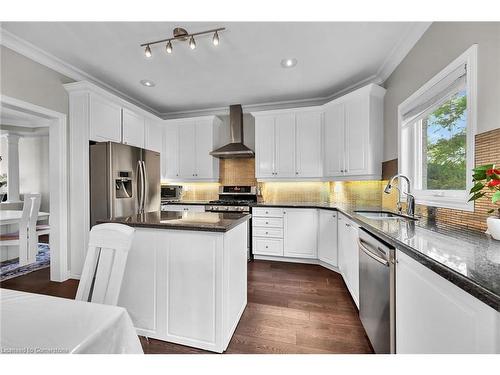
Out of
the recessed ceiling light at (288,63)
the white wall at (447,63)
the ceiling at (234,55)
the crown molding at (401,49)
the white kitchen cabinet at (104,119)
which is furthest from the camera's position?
the white kitchen cabinet at (104,119)

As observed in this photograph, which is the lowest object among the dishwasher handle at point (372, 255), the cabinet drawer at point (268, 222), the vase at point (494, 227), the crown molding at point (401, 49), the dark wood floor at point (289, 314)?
the dark wood floor at point (289, 314)

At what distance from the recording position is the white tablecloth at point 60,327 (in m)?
0.63

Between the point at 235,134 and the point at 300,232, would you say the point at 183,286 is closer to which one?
the point at 300,232

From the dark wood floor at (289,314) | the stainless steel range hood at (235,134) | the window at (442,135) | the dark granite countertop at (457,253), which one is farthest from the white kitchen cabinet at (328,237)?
the stainless steel range hood at (235,134)

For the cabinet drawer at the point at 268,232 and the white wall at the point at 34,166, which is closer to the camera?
the cabinet drawer at the point at 268,232

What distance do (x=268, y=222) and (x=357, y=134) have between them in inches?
72.7

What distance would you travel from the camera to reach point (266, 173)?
3748 mm

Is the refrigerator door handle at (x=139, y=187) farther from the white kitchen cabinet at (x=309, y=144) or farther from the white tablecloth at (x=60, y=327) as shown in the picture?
the white kitchen cabinet at (x=309, y=144)

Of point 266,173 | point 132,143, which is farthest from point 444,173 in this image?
point 132,143

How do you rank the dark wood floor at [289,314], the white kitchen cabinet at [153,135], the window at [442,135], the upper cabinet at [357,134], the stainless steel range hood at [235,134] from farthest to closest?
the stainless steel range hood at [235,134] → the white kitchen cabinet at [153,135] → the upper cabinet at [357,134] → the dark wood floor at [289,314] → the window at [442,135]

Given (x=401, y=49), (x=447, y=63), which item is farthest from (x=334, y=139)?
(x=447, y=63)

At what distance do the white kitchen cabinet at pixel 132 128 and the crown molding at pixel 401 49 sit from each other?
3.66 metres

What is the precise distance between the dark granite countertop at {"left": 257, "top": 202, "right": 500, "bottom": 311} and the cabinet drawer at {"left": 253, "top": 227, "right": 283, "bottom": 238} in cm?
194

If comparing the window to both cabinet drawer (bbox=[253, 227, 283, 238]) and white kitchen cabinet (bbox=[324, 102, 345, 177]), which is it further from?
cabinet drawer (bbox=[253, 227, 283, 238])
